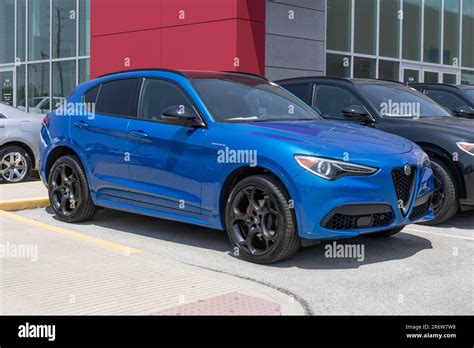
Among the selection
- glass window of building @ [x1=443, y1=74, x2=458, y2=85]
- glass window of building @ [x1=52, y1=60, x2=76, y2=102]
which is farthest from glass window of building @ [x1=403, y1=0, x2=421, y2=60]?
glass window of building @ [x1=52, y1=60, x2=76, y2=102]

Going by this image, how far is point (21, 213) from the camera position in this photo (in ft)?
26.2

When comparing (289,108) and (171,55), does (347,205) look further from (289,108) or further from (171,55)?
(171,55)

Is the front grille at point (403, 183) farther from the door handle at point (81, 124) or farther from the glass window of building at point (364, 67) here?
the glass window of building at point (364, 67)

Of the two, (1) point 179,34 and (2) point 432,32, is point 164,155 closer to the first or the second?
(1) point 179,34

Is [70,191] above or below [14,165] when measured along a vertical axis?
below

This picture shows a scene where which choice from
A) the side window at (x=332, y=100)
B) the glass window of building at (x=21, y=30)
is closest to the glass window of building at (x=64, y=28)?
the glass window of building at (x=21, y=30)

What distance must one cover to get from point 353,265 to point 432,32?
1639 centimetres

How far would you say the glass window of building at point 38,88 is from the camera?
20.2 m

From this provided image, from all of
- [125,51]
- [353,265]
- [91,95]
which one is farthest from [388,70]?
[353,265]

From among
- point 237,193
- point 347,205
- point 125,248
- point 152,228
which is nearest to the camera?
point 347,205

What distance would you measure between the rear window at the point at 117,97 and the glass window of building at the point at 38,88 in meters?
13.5

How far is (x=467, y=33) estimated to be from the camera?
21.9 meters
